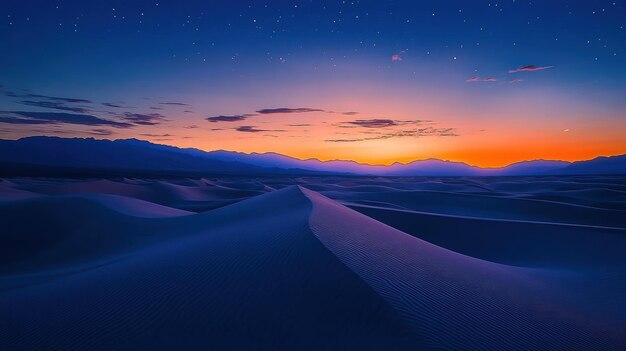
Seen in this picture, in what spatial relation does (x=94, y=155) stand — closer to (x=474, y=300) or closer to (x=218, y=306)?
(x=218, y=306)

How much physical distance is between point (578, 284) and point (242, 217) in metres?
4.02

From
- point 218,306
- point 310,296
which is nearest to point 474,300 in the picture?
point 310,296

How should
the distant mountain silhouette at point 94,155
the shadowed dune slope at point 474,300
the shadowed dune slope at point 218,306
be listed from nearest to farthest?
the shadowed dune slope at point 218,306
the shadowed dune slope at point 474,300
the distant mountain silhouette at point 94,155

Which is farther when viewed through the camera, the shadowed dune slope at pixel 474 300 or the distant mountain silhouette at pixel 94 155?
the distant mountain silhouette at pixel 94 155

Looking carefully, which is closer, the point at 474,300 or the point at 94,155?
the point at 474,300

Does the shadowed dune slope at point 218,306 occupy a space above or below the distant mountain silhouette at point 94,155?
below

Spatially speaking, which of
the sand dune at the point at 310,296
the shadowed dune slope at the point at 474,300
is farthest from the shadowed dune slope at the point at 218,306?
the shadowed dune slope at the point at 474,300

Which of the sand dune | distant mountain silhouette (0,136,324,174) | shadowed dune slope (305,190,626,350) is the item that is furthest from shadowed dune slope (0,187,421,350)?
distant mountain silhouette (0,136,324,174)

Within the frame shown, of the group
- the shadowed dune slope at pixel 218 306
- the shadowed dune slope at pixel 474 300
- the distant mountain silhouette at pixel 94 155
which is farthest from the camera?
the distant mountain silhouette at pixel 94 155

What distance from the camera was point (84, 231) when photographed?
602 centimetres

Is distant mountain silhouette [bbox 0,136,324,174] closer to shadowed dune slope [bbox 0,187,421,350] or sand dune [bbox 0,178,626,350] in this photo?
sand dune [bbox 0,178,626,350]

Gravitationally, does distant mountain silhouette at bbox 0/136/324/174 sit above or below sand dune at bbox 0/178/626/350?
above

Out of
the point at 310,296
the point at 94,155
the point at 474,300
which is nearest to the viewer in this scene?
the point at 310,296

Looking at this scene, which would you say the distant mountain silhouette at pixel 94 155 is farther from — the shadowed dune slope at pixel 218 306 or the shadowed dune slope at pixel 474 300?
the shadowed dune slope at pixel 474 300
